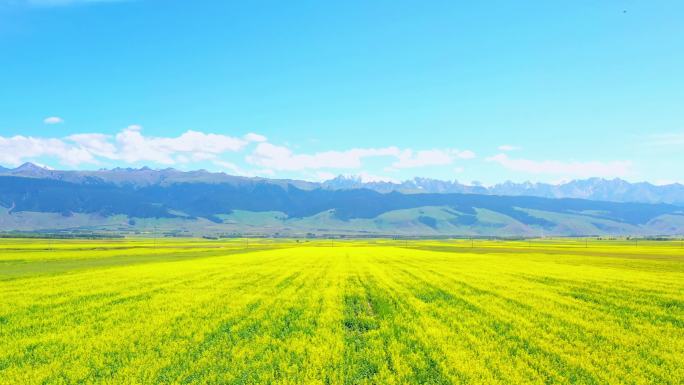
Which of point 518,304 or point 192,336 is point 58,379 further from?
point 518,304

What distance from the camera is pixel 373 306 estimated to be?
87.9 ft

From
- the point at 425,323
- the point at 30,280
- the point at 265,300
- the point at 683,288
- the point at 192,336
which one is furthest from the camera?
the point at 30,280

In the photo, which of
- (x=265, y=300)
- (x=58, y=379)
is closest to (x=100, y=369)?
(x=58, y=379)

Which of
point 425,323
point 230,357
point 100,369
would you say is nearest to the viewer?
point 100,369

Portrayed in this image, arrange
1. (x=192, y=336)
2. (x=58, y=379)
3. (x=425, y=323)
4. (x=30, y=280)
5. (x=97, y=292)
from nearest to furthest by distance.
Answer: (x=58, y=379)
(x=192, y=336)
(x=425, y=323)
(x=97, y=292)
(x=30, y=280)

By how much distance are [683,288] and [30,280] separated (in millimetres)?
52213

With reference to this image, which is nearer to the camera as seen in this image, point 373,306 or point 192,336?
point 192,336

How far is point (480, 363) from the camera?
14414 millimetres

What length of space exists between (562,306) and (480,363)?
1339cm

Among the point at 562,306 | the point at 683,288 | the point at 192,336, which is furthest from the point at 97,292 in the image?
the point at 683,288

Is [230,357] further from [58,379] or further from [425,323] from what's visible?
[425,323]

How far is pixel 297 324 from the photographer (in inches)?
810

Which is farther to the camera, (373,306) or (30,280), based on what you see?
(30,280)

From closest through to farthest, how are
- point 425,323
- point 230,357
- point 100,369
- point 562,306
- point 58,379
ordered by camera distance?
point 58,379 → point 100,369 → point 230,357 → point 425,323 → point 562,306
